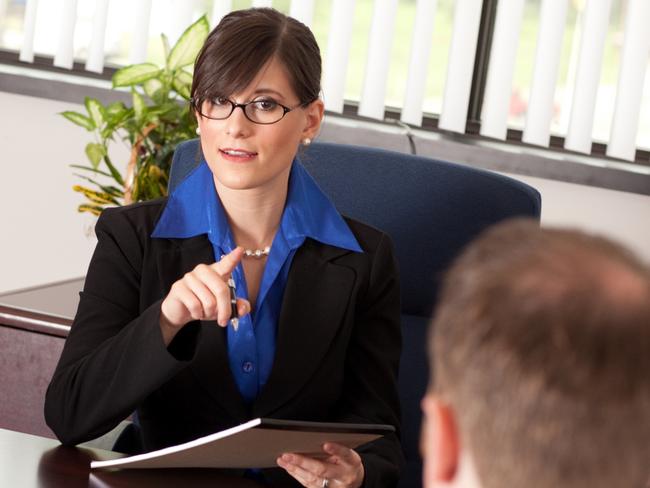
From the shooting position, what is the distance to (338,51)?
3217mm

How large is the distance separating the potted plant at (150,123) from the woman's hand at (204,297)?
1252mm

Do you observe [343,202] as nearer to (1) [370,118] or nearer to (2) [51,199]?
(1) [370,118]

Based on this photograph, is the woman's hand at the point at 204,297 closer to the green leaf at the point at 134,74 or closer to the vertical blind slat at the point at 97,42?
the green leaf at the point at 134,74

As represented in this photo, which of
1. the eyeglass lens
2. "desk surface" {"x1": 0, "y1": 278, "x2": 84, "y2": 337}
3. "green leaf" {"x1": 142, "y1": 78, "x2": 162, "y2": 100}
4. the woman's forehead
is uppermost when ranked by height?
the woman's forehead

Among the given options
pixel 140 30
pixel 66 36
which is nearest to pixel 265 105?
pixel 140 30

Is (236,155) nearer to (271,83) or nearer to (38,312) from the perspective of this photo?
(271,83)

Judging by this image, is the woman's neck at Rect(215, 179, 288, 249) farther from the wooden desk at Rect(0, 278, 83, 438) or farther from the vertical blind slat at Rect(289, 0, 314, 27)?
the vertical blind slat at Rect(289, 0, 314, 27)

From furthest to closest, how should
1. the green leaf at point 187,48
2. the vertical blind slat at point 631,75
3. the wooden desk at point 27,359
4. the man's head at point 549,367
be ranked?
the vertical blind slat at point 631,75 → the green leaf at point 187,48 → the wooden desk at point 27,359 → the man's head at point 549,367

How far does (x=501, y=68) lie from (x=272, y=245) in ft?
5.41

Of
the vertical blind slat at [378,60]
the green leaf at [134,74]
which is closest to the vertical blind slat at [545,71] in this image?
the vertical blind slat at [378,60]

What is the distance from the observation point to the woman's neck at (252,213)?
1655 millimetres

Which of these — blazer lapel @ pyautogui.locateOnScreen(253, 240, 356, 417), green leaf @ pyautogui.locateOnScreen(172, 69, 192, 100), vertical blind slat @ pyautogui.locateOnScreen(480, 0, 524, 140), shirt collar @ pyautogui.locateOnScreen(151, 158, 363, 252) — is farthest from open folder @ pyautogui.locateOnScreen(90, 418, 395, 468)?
vertical blind slat @ pyautogui.locateOnScreen(480, 0, 524, 140)

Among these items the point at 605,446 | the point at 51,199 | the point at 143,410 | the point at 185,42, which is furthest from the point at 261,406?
the point at 51,199

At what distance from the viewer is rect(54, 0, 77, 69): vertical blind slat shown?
3.37 m
